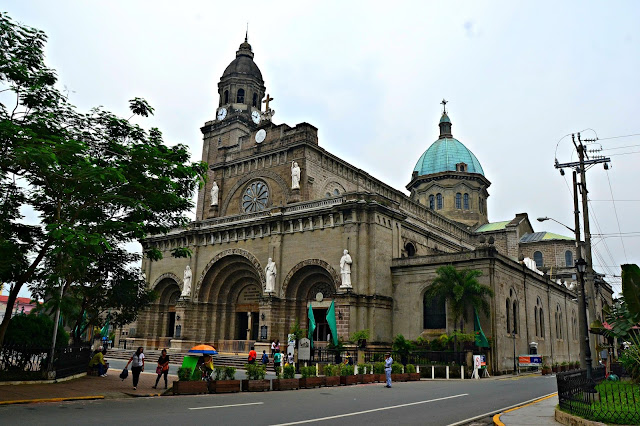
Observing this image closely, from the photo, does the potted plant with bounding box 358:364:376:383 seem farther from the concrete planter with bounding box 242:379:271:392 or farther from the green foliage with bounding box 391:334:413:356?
the concrete planter with bounding box 242:379:271:392

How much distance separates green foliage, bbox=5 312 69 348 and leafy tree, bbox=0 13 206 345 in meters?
2.74

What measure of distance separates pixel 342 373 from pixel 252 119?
35.0 meters

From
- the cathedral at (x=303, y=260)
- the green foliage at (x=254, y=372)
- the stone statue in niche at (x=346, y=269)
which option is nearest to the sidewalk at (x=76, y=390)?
the green foliage at (x=254, y=372)

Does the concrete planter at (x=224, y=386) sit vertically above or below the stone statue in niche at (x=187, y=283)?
below

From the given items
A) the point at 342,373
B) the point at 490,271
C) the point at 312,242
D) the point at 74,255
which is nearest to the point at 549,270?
the point at 490,271

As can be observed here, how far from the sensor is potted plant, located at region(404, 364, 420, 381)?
92.3 ft

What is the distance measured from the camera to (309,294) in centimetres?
4100

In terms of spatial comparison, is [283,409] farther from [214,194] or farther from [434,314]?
[214,194]

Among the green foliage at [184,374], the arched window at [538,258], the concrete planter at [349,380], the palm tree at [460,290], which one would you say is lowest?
the concrete planter at [349,380]

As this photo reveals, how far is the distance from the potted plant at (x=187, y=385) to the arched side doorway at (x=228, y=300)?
2524 cm

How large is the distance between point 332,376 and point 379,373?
4560mm

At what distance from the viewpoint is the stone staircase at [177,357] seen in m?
36.1

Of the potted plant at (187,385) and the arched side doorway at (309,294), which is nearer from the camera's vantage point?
the potted plant at (187,385)

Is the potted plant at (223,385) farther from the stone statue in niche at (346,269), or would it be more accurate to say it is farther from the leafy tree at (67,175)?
the stone statue in niche at (346,269)
